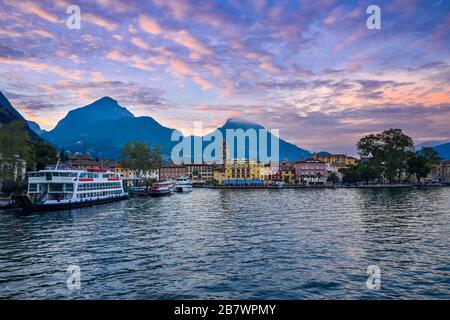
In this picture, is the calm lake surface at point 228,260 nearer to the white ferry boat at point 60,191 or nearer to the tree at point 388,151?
the white ferry boat at point 60,191

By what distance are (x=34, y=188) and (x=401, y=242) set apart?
59.9 metres

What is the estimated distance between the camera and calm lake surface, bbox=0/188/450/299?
19234 millimetres

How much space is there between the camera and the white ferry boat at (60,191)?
62750 millimetres

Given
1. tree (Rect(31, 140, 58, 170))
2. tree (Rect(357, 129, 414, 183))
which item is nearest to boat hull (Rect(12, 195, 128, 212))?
tree (Rect(31, 140, 58, 170))

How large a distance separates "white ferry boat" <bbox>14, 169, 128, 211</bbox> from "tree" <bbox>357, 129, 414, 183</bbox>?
137 m

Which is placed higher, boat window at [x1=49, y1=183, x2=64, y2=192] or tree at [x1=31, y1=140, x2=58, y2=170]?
tree at [x1=31, y1=140, x2=58, y2=170]

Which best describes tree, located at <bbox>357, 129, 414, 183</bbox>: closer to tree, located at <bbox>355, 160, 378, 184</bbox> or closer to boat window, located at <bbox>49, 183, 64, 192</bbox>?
tree, located at <bbox>355, 160, 378, 184</bbox>

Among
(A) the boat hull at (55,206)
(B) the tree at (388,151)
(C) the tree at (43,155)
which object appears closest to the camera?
(A) the boat hull at (55,206)

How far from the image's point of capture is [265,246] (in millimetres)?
30375

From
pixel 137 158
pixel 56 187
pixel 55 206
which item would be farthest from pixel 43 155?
pixel 55 206

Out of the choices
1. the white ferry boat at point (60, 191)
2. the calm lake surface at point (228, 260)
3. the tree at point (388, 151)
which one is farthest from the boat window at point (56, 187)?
the tree at point (388, 151)

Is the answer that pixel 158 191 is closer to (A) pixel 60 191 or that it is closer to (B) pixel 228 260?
(A) pixel 60 191

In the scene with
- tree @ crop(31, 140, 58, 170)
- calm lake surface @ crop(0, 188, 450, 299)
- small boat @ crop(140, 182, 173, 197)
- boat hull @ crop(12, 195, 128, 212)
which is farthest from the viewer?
small boat @ crop(140, 182, 173, 197)

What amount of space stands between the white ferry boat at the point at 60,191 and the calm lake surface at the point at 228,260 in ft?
63.8
